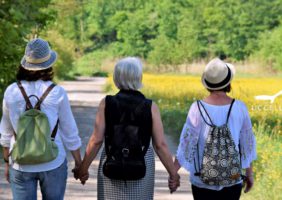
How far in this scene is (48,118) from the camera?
5664mm

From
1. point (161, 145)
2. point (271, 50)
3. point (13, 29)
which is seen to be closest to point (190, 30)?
point (271, 50)

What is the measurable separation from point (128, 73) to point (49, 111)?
0.60m

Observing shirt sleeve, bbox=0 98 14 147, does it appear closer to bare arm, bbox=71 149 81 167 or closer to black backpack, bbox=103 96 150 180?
bare arm, bbox=71 149 81 167

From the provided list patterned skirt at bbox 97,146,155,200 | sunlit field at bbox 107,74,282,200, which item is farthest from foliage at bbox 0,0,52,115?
patterned skirt at bbox 97,146,155,200

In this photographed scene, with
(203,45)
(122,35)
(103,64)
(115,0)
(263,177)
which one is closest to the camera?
(263,177)

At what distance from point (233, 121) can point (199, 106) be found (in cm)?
26

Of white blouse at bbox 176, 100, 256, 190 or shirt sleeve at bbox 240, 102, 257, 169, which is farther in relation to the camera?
shirt sleeve at bbox 240, 102, 257, 169

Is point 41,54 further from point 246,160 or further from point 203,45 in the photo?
point 203,45

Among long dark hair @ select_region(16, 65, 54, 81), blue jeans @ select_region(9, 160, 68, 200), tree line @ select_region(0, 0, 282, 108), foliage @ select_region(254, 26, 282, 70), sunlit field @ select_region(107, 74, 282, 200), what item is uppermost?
long dark hair @ select_region(16, 65, 54, 81)

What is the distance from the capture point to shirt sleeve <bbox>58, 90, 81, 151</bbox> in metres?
5.72

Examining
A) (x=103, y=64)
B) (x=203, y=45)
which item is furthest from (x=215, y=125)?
(x=203, y=45)

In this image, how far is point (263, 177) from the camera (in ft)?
33.9

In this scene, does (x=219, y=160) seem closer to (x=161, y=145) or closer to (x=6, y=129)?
(x=161, y=145)

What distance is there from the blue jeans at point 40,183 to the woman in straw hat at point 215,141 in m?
0.88
